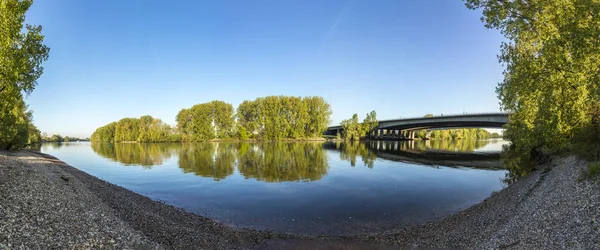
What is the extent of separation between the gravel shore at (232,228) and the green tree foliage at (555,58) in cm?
832

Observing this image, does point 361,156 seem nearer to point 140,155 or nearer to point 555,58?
point 555,58

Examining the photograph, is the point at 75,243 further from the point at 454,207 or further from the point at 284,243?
the point at 454,207

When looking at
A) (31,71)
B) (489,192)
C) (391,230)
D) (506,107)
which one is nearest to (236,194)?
(391,230)

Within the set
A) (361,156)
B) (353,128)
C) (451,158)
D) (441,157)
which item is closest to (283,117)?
(353,128)

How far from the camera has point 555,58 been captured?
2242 cm

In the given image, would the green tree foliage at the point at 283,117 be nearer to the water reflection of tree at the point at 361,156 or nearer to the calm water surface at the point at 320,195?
the water reflection of tree at the point at 361,156

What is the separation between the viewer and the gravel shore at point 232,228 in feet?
38.1

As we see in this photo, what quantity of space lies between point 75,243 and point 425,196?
2825 centimetres

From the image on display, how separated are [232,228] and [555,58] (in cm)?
2825

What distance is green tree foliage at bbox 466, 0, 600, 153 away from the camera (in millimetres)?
17891

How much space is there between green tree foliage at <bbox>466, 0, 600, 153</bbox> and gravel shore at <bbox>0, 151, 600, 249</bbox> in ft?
27.3

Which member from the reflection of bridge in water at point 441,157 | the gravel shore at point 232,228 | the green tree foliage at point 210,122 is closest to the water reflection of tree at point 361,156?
the reflection of bridge in water at point 441,157

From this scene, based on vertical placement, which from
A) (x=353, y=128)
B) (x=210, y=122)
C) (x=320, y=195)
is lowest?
(x=320, y=195)

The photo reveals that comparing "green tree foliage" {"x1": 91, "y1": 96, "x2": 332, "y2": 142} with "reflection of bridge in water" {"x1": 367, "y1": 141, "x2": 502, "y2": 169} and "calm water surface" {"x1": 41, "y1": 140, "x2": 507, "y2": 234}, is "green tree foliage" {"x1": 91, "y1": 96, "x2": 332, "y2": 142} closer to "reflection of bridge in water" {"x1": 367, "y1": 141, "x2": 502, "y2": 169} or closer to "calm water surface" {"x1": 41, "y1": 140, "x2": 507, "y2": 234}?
"reflection of bridge in water" {"x1": 367, "y1": 141, "x2": 502, "y2": 169}
